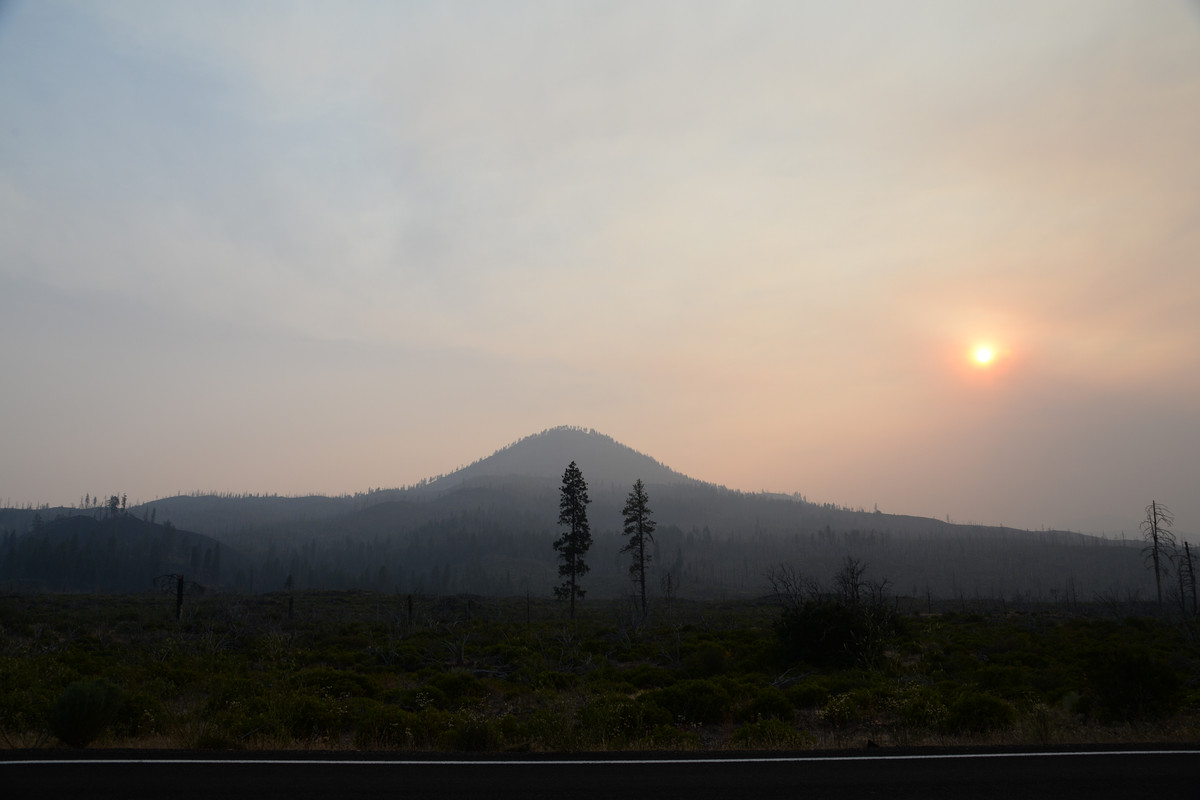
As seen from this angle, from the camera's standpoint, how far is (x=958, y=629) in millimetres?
36875

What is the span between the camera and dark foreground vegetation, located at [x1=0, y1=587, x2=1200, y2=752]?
41.2 feet

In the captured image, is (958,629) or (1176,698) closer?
(1176,698)

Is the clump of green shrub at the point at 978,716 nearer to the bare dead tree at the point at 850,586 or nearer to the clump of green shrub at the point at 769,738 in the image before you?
the clump of green shrub at the point at 769,738

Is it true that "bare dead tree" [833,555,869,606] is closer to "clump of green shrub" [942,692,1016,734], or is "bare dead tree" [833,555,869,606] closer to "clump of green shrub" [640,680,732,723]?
"clump of green shrub" [640,680,732,723]

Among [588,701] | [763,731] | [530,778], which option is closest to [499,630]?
[588,701]

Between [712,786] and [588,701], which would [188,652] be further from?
[712,786]

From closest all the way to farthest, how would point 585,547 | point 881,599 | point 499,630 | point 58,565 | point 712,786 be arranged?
point 712,786
point 881,599
point 499,630
point 585,547
point 58,565

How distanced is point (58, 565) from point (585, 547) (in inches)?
5689

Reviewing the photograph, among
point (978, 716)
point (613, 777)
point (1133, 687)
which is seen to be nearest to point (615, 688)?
point (978, 716)

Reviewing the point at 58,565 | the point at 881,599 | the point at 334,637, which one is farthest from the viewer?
the point at 58,565

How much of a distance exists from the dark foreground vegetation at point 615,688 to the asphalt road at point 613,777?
216cm

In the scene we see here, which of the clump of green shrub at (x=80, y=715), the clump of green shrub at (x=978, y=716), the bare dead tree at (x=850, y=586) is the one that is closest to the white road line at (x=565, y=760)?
the clump of green shrub at (x=80, y=715)

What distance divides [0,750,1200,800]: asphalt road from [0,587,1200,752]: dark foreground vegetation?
85.1 inches

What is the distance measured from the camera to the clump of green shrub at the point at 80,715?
1125 cm
